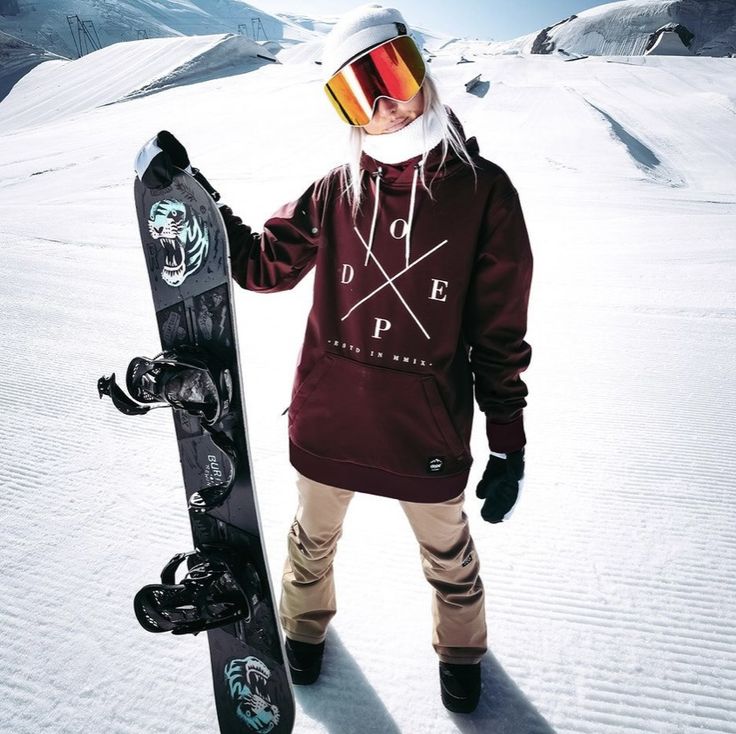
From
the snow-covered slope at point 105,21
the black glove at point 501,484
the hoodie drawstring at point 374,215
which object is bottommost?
the black glove at point 501,484

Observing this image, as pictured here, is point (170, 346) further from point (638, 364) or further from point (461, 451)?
point (638, 364)

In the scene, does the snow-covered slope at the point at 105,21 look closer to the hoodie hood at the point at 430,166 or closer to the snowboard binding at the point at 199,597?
the hoodie hood at the point at 430,166

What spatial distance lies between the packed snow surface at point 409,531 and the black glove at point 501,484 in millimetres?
611

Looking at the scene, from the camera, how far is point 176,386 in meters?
1.41

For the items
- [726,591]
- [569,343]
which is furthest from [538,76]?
[726,591]

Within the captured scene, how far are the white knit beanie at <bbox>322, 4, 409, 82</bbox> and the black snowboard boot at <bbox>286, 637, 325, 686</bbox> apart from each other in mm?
1635

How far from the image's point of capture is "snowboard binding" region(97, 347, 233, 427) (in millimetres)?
1391

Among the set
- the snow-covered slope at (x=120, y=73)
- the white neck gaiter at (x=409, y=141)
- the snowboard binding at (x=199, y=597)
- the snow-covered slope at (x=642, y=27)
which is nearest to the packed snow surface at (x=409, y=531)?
the white neck gaiter at (x=409, y=141)

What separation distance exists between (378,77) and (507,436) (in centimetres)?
96

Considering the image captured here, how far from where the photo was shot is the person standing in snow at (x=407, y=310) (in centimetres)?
129

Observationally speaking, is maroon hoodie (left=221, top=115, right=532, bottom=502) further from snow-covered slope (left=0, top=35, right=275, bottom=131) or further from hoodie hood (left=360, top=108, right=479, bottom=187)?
snow-covered slope (left=0, top=35, right=275, bottom=131)

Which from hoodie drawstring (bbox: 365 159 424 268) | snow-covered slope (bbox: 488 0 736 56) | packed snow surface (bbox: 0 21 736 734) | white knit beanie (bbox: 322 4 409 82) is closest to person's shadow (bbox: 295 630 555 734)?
packed snow surface (bbox: 0 21 736 734)

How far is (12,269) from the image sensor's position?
5652 millimetres

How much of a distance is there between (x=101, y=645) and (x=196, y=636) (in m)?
0.29
